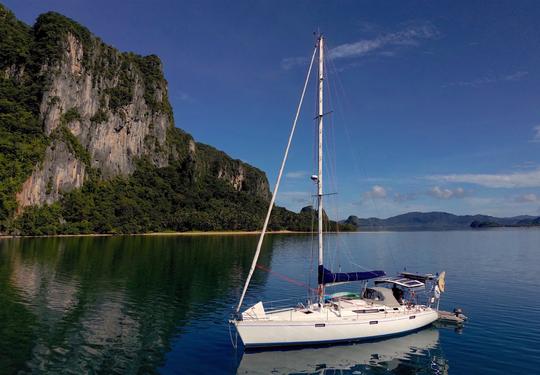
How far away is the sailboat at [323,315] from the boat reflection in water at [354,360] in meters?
0.66

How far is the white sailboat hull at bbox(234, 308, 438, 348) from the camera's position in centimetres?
2245

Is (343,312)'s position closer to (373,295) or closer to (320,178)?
(373,295)

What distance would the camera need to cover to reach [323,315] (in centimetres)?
2452

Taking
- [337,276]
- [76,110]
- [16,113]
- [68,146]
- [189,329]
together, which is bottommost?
[189,329]

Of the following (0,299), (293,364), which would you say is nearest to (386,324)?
(293,364)

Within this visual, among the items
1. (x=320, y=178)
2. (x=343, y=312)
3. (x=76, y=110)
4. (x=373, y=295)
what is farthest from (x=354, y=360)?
(x=76, y=110)

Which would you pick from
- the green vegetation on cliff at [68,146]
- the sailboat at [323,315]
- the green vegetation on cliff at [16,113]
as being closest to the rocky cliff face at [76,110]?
the green vegetation on cliff at [68,146]

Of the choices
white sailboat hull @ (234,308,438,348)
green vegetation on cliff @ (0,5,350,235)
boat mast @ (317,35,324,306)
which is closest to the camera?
white sailboat hull @ (234,308,438,348)

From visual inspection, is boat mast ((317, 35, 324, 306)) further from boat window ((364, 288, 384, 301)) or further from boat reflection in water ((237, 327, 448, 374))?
boat window ((364, 288, 384, 301))

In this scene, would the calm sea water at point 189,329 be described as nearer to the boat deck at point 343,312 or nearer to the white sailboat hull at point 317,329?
the white sailboat hull at point 317,329

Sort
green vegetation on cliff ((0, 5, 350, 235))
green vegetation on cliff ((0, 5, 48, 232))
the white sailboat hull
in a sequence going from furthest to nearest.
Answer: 1. green vegetation on cliff ((0, 5, 350, 235))
2. green vegetation on cliff ((0, 5, 48, 232))
3. the white sailboat hull

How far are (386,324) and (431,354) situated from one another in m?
3.16

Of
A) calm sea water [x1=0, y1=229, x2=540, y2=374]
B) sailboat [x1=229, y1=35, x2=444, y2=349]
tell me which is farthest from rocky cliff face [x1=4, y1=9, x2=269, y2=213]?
sailboat [x1=229, y1=35, x2=444, y2=349]

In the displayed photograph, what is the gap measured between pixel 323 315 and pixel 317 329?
1312 mm
